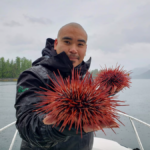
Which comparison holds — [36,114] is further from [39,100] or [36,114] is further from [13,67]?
[13,67]

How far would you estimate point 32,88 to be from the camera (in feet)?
2.70

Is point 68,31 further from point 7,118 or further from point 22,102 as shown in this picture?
point 7,118

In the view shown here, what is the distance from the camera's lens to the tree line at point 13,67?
3297 centimetres

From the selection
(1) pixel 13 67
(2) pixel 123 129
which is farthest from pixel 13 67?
(2) pixel 123 129

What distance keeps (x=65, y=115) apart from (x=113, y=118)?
231 millimetres

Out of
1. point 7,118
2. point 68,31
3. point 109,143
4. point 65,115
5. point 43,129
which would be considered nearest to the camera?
point 65,115

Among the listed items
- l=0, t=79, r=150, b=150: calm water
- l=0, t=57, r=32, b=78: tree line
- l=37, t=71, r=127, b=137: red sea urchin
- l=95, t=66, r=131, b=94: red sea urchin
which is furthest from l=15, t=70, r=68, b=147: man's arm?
l=0, t=57, r=32, b=78: tree line

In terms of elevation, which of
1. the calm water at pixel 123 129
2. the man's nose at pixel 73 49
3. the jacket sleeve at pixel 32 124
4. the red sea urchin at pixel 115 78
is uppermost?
the man's nose at pixel 73 49

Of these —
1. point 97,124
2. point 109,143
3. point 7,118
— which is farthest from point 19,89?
point 7,118

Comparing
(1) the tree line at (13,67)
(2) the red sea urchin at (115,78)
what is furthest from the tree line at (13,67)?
(2) the red sea urchin at (115,78)

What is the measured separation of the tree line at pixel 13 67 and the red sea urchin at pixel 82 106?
1338 inches

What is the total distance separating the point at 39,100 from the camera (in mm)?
782

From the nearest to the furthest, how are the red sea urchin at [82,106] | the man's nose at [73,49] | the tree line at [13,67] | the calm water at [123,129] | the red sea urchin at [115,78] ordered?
the red sea urchin at [82,106]
the man's nose at [73,49]
the red sea urchin at [115,78]
the calm water at [123,129]
the tree line at [13,67]

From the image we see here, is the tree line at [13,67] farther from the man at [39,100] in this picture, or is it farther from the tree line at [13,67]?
the man at [39,100]
